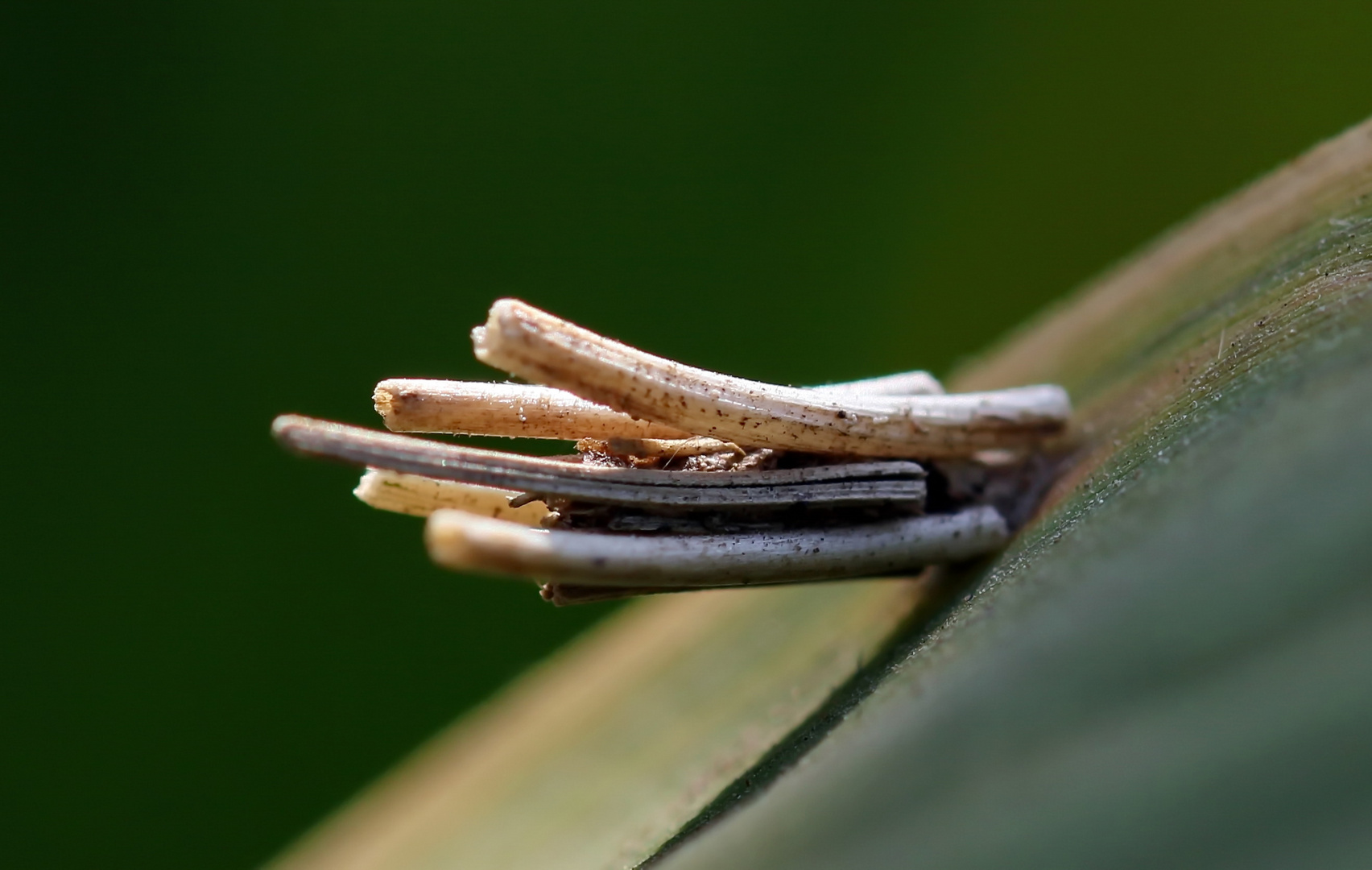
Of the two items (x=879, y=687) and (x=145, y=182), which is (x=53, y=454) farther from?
(x=879, y=687)

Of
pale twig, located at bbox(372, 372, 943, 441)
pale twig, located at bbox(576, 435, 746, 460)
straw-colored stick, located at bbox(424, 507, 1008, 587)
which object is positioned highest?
pale twig, located at bbox(372, 372, 943, 441)

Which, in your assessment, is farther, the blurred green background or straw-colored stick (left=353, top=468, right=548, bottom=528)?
the blurred green background

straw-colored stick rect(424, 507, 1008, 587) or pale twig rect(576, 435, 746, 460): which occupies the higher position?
pale twig rect(576, 435, 746, 460)

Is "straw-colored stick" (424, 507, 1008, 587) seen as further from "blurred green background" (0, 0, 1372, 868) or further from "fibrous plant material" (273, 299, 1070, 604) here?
"blurred green background" (0, 0, 1372, 868)

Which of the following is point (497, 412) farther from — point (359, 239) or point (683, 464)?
point (359, 239)

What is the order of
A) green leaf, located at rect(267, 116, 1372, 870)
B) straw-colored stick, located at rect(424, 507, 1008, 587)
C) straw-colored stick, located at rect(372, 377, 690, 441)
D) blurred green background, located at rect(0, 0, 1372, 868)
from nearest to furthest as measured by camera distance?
green leaf, located at rect(267, 116, 1372, 870), straw-colored stick, located at rect(424, 507, 1008, 587), straw-colored stick, located at rect(372, 377, 690, 441), blurred green background, located at rect(0, 0, 1372, 868)

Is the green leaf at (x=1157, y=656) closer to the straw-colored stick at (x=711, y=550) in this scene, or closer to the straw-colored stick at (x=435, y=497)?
the straw-colored stick at (x=711, y=550)

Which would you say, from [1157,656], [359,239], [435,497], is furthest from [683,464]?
[359,239]

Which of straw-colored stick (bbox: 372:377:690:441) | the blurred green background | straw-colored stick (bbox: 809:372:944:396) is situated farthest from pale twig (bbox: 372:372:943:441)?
the blurred green background
